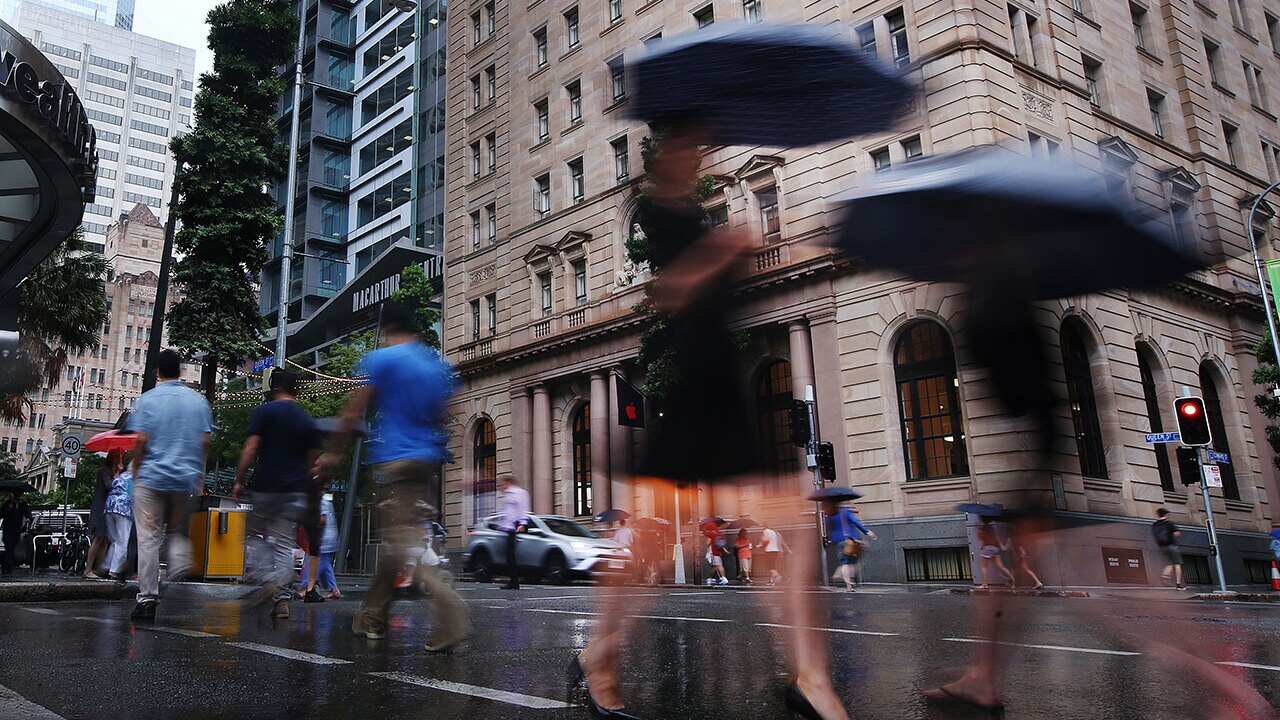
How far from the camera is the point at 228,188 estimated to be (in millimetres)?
25500

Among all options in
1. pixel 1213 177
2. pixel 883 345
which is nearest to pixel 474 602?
pixel 883 345

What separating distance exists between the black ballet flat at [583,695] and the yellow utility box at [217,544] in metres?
14.4

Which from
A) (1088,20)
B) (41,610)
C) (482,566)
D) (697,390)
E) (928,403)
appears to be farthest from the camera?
(1088,20)

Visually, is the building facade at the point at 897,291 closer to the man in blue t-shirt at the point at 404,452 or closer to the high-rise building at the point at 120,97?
the man in blue t-shirt at the point at 404,452

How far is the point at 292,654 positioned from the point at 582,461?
27.9 metres

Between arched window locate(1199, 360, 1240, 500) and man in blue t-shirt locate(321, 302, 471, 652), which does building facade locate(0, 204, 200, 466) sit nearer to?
arched window locate(1199, 360, 1240, 500)

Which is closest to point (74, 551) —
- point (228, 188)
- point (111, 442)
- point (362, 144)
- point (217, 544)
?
point (228, 188)

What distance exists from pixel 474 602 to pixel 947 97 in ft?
60.8

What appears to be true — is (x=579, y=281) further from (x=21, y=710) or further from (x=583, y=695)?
(x=21, y=710)

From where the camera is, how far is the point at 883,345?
23969 millimetres

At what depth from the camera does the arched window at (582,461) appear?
31766 millimetres

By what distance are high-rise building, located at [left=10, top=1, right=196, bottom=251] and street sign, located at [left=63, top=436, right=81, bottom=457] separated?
138m

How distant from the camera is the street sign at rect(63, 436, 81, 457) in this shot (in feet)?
63.9

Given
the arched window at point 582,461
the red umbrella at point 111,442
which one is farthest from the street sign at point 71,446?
the arched window at point 582,461
